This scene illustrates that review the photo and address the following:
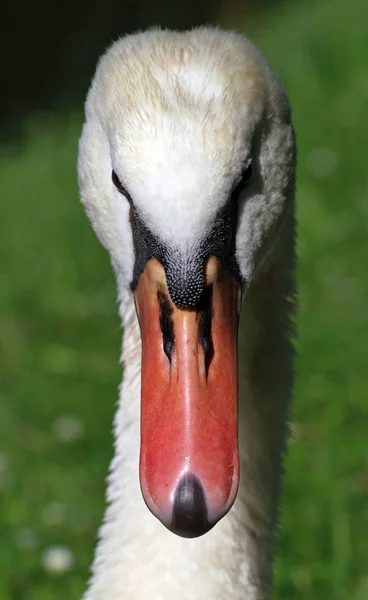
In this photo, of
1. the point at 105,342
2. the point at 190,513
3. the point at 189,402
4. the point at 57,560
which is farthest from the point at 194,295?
the point at 105,342

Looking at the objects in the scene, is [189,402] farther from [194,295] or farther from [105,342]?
[105,342]

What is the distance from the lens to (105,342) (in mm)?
6492

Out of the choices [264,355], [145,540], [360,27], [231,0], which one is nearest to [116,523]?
[145,540]

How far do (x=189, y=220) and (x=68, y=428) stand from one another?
11.3ft

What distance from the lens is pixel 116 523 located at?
2781 mm

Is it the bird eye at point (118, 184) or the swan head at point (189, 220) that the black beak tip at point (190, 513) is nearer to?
the swan head at point (189, 220)

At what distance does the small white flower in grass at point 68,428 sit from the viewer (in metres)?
5.41

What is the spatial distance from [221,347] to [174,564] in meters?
0.59

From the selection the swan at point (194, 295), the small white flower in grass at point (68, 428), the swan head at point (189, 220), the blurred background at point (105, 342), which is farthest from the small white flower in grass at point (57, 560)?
the swan head at point (189, 220)

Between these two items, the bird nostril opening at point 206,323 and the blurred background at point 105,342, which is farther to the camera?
the blurred background at point 105,342

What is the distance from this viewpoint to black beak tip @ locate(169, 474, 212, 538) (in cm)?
213

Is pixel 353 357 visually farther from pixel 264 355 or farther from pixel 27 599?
pixel 264 355

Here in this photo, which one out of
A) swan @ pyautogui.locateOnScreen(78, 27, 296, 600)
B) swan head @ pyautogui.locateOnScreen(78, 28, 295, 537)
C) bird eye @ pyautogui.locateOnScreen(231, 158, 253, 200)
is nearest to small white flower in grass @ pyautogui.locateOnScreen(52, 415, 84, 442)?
swan @ pyautogui.locateOnScreen(78, 27, 296, 600)

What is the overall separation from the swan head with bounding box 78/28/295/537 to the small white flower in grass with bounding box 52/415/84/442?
2982mm
